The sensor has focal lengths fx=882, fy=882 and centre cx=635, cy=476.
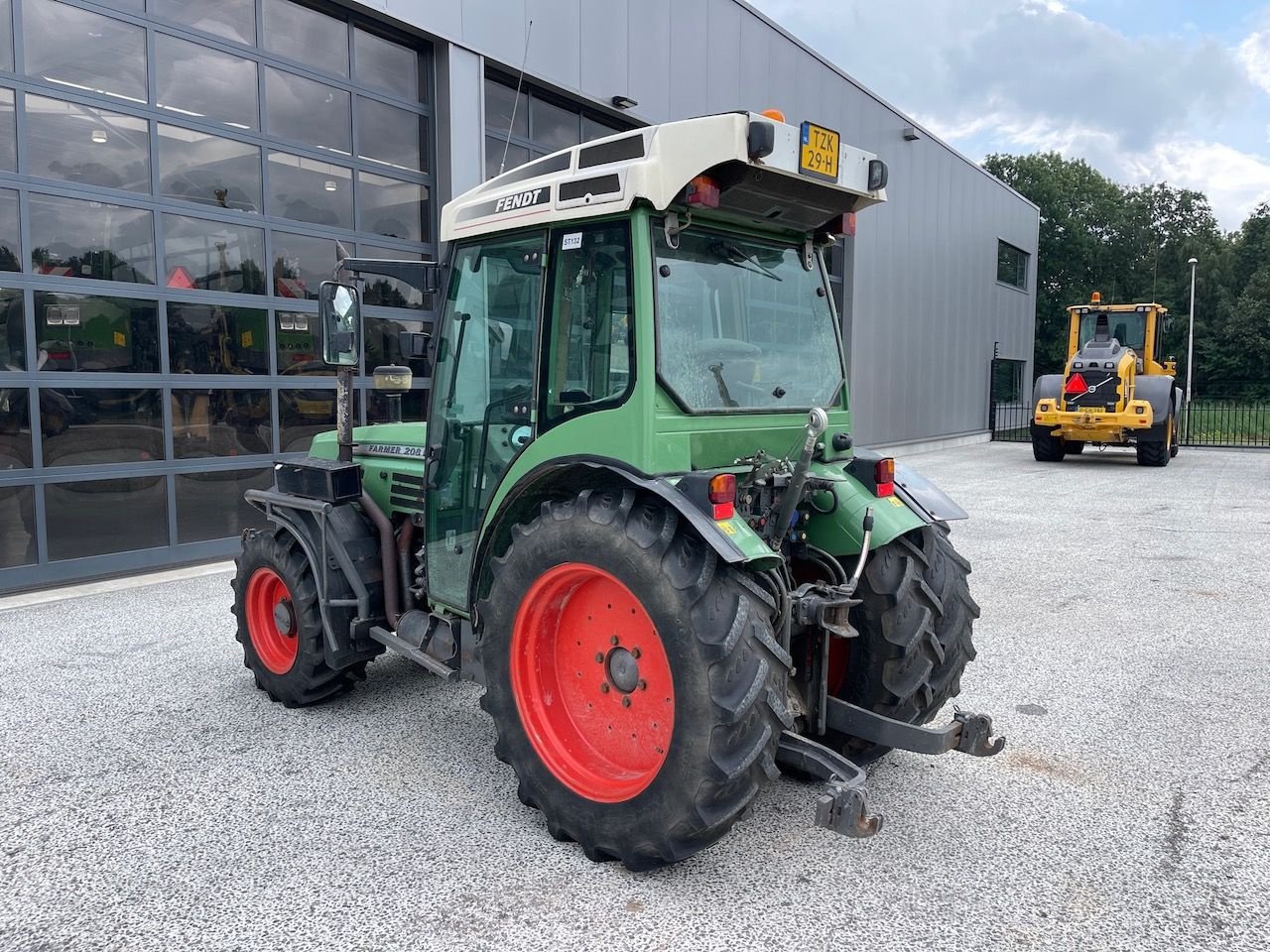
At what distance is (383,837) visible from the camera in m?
3.11

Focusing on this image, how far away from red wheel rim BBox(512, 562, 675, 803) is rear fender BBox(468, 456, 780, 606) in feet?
1.07

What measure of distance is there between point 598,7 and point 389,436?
8.69m

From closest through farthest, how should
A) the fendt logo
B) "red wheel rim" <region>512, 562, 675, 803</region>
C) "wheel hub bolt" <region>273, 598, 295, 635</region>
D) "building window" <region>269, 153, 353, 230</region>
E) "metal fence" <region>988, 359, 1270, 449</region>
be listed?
1. "red wheel rim" <region>512, 562, 675, 803</region>
2. the fendt logo
3. "wheel hub bolt" <region>273, 598, 295, 635</region>
4. "building window" <region>269, 153, 353, 230</region>
5. "metal fence" <region>988, 359, 1270, 449</region>

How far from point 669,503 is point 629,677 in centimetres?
64

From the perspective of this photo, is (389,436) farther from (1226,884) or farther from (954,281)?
(954,281)

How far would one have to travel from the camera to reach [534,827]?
317 centimetres

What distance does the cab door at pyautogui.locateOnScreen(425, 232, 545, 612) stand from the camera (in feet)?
11.1

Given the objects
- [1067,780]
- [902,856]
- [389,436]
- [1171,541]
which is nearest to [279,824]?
[389,436]

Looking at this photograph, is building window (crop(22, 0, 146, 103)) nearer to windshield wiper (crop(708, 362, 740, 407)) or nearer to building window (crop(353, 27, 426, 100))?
building window (crop(353, 27, 426, 100))

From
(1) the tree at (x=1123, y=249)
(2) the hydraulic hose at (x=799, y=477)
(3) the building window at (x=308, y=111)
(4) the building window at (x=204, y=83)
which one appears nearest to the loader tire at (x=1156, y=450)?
(3) the building window at (x=308, y=111)

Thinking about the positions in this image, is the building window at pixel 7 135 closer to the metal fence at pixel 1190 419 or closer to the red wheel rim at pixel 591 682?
the red wheel rim at pixel 591 682

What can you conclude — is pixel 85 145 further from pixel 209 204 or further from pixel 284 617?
pixel 284 617

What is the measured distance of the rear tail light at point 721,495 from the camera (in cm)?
274

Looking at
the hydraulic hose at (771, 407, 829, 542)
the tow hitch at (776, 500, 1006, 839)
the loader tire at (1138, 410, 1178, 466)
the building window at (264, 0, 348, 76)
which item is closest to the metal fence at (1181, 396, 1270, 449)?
the loader tire at (1138, 410, 1178, 466)
